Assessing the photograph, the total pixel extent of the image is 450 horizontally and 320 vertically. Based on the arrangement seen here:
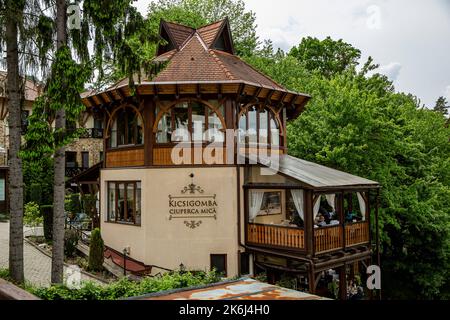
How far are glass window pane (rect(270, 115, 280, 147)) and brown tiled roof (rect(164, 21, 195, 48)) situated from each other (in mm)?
5236

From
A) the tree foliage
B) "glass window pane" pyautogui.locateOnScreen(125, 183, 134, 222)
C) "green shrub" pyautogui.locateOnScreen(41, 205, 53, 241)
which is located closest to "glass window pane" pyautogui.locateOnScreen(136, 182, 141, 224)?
"glass window pane" pyautogui.locateOnScreen(125, 183, 134, 222)

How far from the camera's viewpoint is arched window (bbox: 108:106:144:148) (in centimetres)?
1514

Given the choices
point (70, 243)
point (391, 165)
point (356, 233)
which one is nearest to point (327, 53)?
point (391, 165)

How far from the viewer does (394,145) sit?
59.2 ft

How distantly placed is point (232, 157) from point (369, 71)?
13748mm

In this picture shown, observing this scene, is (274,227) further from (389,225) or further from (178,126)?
(389,225)

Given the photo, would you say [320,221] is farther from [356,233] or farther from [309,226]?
[309,226]

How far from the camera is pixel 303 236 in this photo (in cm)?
1264

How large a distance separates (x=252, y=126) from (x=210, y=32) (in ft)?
→ 16.7

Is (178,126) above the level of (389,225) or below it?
above

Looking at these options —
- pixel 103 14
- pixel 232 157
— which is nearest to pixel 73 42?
pixel 103 14

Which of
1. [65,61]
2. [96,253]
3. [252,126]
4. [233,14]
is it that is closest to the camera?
[65,61]
